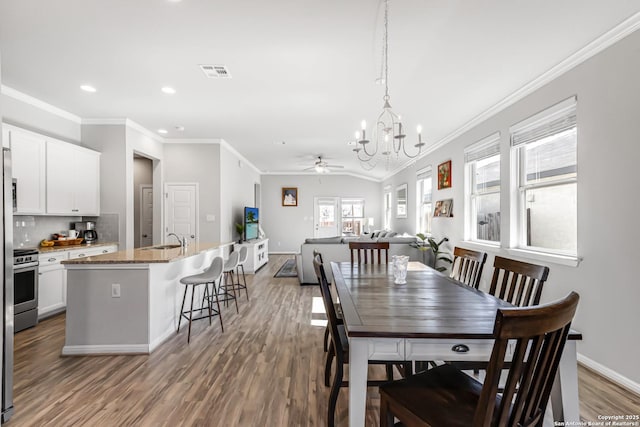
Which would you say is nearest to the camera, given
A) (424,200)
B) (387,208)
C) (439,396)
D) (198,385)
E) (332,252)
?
(439,396)

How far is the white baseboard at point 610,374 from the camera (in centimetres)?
219

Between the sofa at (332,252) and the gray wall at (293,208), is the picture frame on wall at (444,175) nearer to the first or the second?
the sofa at (332,252)

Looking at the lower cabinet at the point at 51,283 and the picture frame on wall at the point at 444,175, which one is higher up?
the picture frame on wall at the point at 444,175

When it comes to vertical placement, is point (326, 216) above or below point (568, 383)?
above

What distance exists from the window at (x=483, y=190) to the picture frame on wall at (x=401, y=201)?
3024 millimetres

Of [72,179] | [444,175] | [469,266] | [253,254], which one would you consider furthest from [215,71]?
[253,254]

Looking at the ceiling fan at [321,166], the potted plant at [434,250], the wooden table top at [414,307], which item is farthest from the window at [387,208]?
the wooden table top at [414,307]

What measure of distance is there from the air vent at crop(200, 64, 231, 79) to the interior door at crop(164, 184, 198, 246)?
309cm

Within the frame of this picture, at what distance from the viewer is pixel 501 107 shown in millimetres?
3736

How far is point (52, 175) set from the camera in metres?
4.02

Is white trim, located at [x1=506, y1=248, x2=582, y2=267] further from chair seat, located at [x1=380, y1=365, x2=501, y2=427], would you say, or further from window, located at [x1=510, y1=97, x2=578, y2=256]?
chair seat, located at [x1=380, y1=365, x2=501, y2=427]

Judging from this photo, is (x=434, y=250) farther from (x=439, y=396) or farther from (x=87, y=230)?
(x=87, y=230)

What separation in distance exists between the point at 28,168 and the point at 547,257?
5.91 meters

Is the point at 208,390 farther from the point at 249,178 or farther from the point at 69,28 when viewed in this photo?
the point at 249,178
